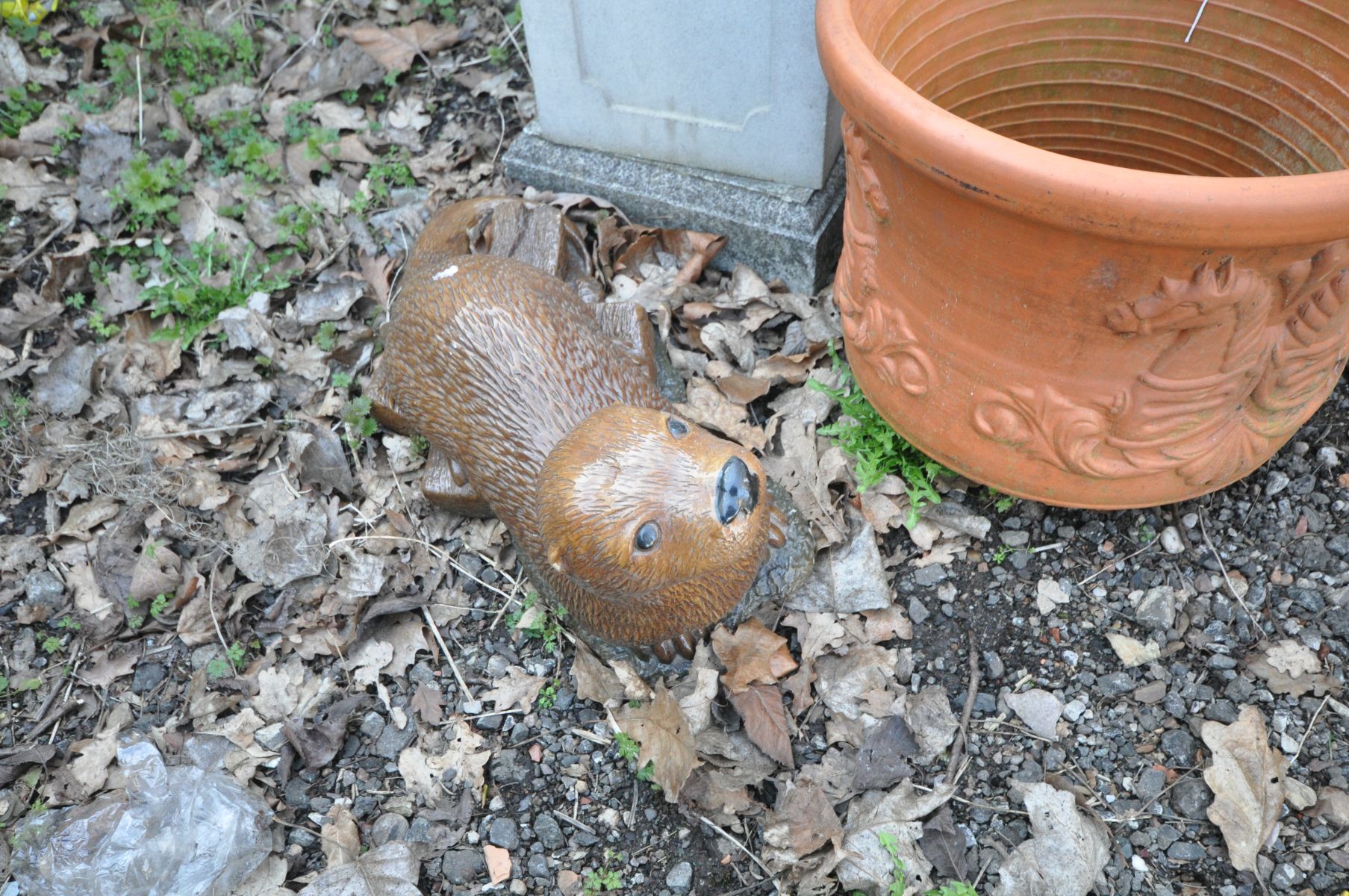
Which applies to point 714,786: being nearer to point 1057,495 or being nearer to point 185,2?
point 1057,495

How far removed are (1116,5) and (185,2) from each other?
437cm

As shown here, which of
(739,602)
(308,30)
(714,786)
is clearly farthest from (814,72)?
(308,30)

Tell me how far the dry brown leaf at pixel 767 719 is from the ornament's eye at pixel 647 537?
24.7 inches

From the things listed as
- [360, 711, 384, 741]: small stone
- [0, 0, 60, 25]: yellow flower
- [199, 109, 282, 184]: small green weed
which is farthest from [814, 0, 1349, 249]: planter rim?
[0, 0, 60, 25]: yellow flower

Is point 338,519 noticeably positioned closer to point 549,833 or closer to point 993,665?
point 549,833

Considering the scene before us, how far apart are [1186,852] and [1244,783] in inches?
9.2

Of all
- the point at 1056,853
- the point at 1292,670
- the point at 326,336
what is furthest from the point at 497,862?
the point at 1292,670

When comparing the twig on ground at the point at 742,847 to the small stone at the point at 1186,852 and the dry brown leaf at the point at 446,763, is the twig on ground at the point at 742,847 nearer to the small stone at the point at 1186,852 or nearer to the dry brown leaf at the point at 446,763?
the dry brown leaf at the point at 446,763

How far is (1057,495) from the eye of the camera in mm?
2602

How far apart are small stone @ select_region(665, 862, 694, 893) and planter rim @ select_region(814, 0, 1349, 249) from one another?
1.81 meters

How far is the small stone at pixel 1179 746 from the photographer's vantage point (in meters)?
2.45

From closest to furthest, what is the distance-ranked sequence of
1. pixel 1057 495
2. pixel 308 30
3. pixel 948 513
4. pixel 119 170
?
1. pixel 1057 495
2. pixel 948 513
3. pixel 119 170
4. pixel 308 30

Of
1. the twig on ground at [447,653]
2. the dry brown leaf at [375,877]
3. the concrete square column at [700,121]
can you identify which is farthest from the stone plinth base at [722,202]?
the dry brown leaf at [375,877]

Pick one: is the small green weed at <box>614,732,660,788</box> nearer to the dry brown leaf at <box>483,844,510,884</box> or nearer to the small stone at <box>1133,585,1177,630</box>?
the dry brown leaf at <box>483,844,510,884</box>
